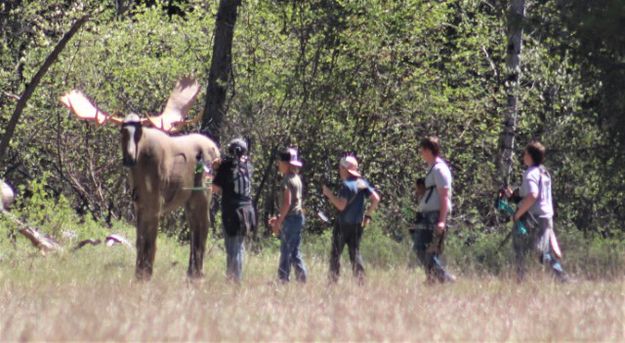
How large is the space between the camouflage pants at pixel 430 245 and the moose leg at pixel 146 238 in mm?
3237

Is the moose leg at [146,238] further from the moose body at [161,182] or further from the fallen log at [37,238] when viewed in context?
the fallen log at [37,238]

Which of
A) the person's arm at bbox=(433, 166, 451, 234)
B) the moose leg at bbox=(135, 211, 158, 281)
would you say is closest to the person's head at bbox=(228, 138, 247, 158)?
the moose leg at bbox=(135, 211, 158, 281)

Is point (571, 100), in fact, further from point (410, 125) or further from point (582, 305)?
point (582, 305)

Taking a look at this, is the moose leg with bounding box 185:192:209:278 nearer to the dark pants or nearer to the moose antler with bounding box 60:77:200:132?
the moose antler with bounding box 60:77:200:132

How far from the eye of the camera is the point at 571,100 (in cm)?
2767

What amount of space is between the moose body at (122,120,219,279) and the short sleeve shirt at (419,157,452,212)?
9.71 ft

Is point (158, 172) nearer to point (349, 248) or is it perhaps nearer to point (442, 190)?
point (349, 248)

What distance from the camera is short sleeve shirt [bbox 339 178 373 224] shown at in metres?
16.6

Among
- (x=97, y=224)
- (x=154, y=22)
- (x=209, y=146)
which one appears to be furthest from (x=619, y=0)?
(x=154, y=22)

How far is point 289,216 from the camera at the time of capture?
16.7m

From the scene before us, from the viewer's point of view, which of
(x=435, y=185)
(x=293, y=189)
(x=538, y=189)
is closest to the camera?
(x=435, y=185)

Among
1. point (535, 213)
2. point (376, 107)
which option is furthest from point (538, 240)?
point (376, 107)

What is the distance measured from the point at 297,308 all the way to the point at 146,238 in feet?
14.3

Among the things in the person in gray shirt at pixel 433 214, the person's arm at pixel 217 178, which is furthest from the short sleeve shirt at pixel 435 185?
the person's arm at pixel 217 178
